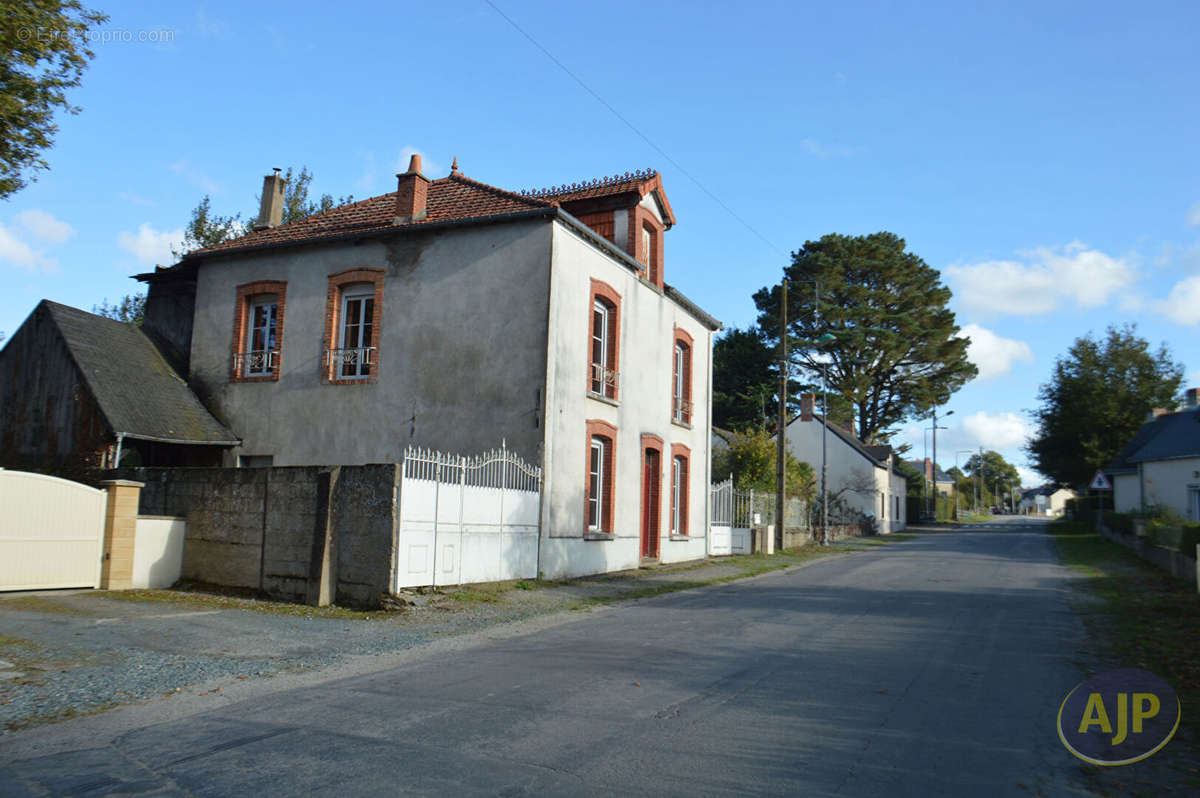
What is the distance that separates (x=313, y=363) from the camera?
677 inches

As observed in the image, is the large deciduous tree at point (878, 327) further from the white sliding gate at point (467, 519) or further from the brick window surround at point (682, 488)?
the white sliding gate at point (467, 519)

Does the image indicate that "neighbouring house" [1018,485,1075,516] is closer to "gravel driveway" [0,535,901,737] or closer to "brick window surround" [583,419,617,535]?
"brick window surround" [583,419,617,535]

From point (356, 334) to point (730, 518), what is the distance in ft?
41.0

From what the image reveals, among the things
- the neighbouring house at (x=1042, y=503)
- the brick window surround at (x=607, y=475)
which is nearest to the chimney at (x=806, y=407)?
the brick window surround at (x=607, y=475)

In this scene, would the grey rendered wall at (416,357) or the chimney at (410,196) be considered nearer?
the grey rendered wall at (416,357)

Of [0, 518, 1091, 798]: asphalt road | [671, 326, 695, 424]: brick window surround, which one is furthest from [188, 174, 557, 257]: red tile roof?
[0, 518, 1091, 798]: asphalt road

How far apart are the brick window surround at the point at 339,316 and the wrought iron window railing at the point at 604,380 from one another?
4.51 metres

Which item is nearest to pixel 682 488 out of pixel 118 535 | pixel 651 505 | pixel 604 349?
pixel 651 505

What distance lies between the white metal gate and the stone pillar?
0.31 ft

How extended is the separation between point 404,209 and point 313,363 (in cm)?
380

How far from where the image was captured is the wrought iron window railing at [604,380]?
56.7ft

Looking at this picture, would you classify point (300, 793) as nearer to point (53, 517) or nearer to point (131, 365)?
point (53, 517)

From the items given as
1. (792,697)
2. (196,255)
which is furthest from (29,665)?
(196,255)

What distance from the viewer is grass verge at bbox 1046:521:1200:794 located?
215 inches
